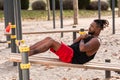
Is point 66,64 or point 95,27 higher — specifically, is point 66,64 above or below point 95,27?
below

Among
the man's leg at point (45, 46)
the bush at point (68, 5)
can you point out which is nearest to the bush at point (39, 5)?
the bush at point (68, 5)

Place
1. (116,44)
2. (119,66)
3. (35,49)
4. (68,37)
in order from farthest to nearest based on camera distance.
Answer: (68,37) < (116,44) < (35,49) < (119,66)

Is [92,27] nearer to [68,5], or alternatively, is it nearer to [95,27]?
[95,27]

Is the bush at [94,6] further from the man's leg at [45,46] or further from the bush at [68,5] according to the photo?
the man's leg at [45,46]

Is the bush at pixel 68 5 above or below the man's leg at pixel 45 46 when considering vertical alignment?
above

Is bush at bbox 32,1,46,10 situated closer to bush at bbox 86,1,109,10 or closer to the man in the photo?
bush at bbox 86,1,109,10

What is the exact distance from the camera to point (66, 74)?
22.2 ft

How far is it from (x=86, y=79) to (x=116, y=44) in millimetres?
3707

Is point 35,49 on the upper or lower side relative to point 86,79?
upper

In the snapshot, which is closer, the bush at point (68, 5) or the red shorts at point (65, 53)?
the red shorts at point (65, 53)

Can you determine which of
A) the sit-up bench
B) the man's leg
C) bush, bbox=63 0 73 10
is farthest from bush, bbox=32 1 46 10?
the sit-up bench

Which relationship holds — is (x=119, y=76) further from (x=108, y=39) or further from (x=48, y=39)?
(x=108, y=39)

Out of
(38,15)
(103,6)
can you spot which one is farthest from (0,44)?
(103,6)

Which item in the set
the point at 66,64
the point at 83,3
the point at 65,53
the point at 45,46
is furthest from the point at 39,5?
the point at 66,64
